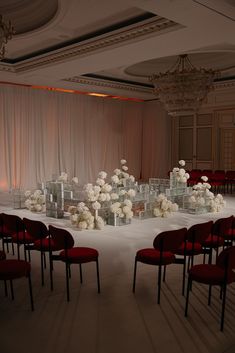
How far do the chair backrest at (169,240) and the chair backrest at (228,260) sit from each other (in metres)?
0.59

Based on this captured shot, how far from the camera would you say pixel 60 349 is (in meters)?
2.97

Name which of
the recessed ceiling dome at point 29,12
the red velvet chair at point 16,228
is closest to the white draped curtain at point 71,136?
the recessed ceiling dome at point 29,12

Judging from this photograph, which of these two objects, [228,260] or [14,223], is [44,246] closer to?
[14,223]

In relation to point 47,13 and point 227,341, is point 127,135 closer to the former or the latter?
point 47,13

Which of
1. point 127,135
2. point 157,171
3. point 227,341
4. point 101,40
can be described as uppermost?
point 101,40

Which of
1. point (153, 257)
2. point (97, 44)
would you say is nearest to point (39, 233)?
point (153, 257)

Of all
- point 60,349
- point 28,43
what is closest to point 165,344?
point 60,349

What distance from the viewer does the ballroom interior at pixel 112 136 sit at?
3363 millimetres

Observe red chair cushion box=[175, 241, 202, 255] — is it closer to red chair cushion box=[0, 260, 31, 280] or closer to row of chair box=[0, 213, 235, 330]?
row of chair box=[0, 213, 235, 330]

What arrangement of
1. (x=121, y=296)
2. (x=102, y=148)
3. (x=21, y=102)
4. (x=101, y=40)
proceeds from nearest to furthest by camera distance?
1. (x=121, y=296)
2. (x=101, y=40)
3. (x=21, y=102)
4. (x=102, y=148)

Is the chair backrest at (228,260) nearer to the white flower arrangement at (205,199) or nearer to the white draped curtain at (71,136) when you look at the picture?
the white flower arrangement at (205,199)

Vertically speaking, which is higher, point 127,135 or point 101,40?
point 101,40

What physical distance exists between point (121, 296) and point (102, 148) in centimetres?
1185

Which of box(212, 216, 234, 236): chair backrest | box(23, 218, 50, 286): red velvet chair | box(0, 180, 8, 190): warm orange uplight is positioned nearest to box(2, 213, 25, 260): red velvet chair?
box(23, 218, 50, 286): red velvet chair
